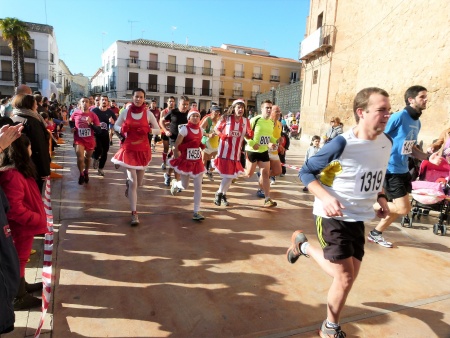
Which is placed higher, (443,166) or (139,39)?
(139,39)

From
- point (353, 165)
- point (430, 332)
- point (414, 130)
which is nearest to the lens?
point (353, 165)

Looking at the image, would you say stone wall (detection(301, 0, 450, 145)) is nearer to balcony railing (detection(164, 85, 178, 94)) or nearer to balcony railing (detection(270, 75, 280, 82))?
balcony railing (detection(164, 85, 178, 94))

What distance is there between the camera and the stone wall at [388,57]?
9117 millimetres

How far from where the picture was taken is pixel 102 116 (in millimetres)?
8156

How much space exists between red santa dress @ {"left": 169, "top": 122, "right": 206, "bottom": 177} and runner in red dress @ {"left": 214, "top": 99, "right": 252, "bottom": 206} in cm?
70

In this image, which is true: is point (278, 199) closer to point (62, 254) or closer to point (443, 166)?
point (443, 166)

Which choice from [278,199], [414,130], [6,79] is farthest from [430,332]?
[6,79]

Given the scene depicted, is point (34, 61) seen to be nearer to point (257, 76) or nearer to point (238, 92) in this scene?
point (238, 92)

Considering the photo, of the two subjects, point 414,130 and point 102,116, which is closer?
point 414,130

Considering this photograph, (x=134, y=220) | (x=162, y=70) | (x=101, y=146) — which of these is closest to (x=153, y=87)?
(x=162, y=70)

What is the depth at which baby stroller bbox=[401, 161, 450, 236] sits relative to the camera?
16.7ft

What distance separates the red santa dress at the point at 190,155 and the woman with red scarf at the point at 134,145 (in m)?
0.50

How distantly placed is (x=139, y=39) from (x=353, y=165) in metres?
50.2

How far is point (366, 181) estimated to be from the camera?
2.45 m
